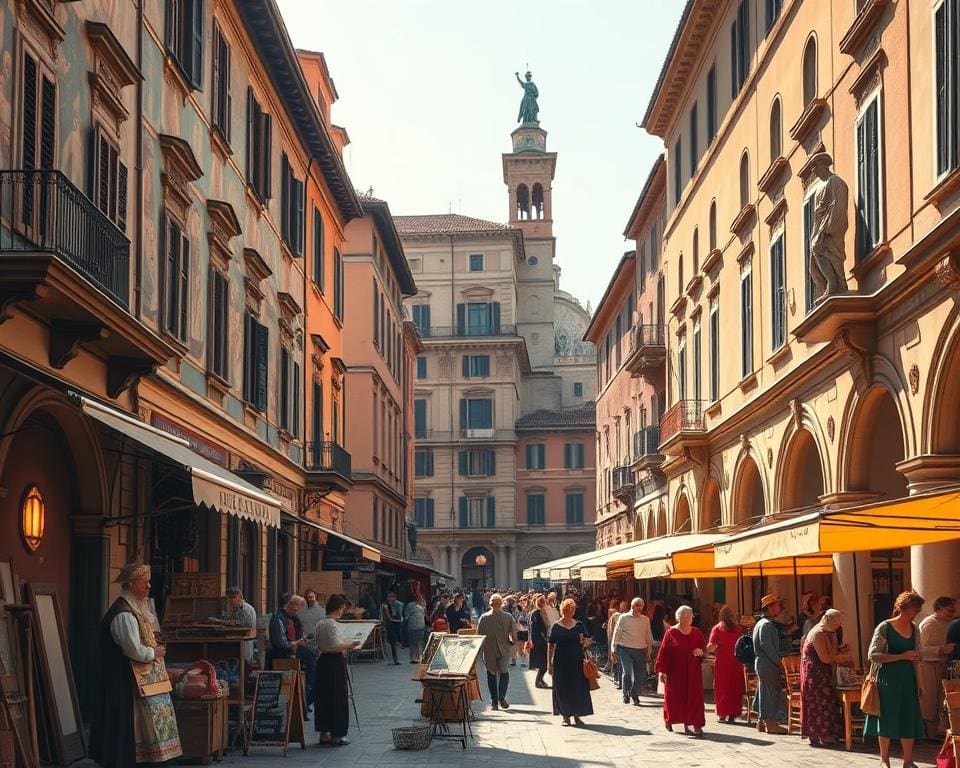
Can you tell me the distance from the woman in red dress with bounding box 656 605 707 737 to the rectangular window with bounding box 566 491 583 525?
244ft

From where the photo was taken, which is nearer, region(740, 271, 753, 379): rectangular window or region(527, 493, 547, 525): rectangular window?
region(740, 271, 753, 379): rectangular window

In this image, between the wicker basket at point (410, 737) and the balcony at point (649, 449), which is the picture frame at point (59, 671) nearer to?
the wicker basket at point (410, 737)

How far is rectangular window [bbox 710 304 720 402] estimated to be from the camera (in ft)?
106

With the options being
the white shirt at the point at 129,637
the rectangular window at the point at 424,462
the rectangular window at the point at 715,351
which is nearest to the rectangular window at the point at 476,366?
the rectangular window at the point at 424,462

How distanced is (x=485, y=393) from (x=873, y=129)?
238ft

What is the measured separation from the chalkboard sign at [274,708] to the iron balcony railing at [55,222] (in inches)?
179

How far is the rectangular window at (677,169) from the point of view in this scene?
37.8 meters

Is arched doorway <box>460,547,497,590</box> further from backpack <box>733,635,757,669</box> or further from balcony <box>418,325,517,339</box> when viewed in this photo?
backpack <box>733,635,757,669</box>

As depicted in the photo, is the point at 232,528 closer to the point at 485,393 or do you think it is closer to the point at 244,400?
the point at 244,400

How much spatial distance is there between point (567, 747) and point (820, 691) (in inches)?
116

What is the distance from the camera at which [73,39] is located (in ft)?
51.2

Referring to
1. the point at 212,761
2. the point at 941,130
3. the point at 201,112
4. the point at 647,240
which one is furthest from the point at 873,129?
the point at 647,240

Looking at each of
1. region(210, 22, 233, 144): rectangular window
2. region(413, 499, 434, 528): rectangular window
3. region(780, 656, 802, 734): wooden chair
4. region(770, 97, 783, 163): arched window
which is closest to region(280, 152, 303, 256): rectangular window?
region(210, 22, 233, 144): rectangular window

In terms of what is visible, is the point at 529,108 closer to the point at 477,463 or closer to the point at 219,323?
the point at 477,463
